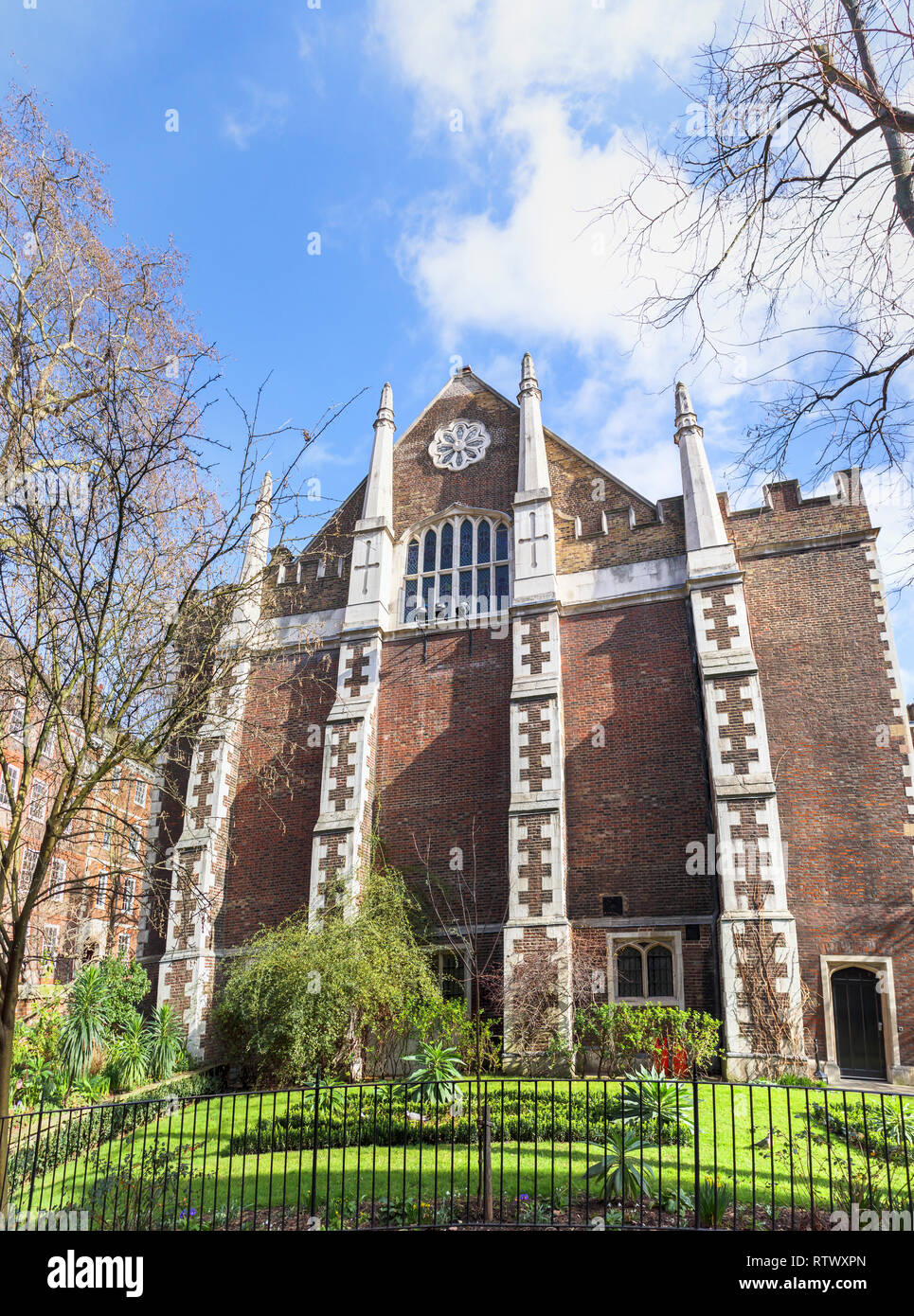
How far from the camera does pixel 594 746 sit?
1758 cm

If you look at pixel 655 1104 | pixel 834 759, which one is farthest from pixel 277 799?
pixel 655 1104

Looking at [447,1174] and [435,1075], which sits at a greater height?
[435,1075]

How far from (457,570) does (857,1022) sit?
12.2 m

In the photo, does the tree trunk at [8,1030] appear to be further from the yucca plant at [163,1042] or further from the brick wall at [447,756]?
the brick wall at [447,756]

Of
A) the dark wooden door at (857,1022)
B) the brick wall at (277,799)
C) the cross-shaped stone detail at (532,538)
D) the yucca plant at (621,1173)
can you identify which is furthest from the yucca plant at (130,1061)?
the cross-shaped stone detail at (532,538)

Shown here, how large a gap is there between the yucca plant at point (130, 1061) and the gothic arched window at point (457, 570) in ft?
33.8

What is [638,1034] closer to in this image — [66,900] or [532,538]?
[532,538]

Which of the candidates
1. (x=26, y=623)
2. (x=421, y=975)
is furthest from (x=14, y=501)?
(x=421, y=975)

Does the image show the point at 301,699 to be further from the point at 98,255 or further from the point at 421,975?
the point at 98,255

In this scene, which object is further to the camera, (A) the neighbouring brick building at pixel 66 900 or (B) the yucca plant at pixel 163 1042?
(A) the neighbouring brick building at pixel 66 900

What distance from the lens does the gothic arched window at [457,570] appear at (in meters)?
20.2

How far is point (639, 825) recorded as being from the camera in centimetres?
1659

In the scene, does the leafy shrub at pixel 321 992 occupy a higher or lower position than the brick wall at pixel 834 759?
lower

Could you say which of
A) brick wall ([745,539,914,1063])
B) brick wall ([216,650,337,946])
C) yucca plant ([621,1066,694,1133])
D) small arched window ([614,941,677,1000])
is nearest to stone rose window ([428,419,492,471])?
brick wall ([216,650,337,946])
